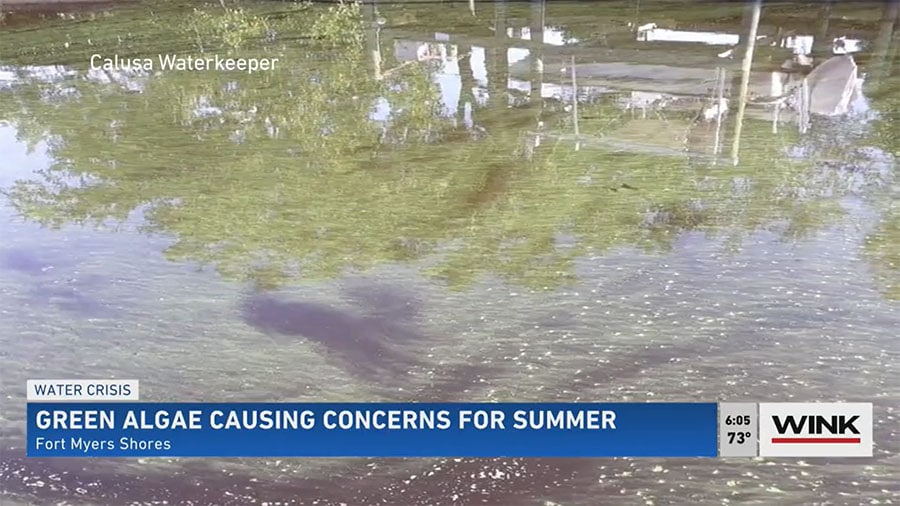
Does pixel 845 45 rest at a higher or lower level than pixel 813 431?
higher

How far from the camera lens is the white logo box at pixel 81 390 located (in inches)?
42.8

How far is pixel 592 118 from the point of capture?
7.94ft

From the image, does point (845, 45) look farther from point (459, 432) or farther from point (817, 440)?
point (459, 432)

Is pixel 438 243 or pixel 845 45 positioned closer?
pixel 438 243

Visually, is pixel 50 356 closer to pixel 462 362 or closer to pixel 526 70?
pixel 462 362

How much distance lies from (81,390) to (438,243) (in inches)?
31.4

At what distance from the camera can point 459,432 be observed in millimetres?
1044

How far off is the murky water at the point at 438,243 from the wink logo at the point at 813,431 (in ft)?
0.06

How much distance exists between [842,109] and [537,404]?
1873mm

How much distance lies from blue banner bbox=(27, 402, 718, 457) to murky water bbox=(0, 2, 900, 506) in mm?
33

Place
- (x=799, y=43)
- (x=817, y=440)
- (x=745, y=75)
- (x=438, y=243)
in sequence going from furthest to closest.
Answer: (x=799, y=43) < (x=745, y=75) < (x=438, y=243) < (x=817, y=440)

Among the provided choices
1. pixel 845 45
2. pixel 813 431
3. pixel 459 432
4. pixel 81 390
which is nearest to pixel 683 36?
pixel 845 45

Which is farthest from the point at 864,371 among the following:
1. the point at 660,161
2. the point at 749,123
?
the point at 749,123

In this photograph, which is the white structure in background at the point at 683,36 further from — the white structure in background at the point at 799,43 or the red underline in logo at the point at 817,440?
the red underline in logo at the point at 817,440
